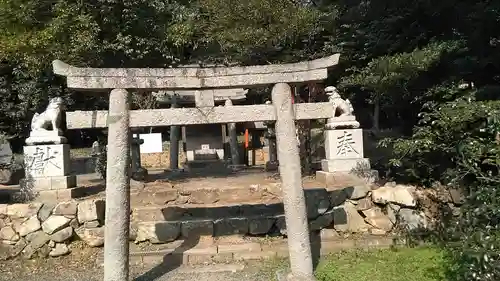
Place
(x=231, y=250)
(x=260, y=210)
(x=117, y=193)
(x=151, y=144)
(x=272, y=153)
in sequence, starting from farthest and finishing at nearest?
1. (x=151, y=144)
2. (x=272, y=153)
3. (x=260, y=210)
4. (x=231, y=250)
5. (x=117, y=193)

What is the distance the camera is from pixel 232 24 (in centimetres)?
1326

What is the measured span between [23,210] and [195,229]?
10.9 ft

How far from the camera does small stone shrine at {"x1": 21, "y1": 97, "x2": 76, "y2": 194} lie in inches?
406

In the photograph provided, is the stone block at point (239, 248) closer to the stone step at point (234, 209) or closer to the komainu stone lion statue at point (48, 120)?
the stone step at point (234, 209)

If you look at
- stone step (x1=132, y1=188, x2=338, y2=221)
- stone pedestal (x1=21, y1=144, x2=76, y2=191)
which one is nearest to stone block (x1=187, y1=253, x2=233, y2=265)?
stone step (x1=132, y1=188, x2=338, y2=221)

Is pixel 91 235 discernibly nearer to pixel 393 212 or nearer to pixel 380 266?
pixel 380 266

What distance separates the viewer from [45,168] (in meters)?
10.4

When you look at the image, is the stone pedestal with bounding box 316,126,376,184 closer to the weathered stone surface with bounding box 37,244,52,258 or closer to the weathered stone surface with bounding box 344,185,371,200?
the weathered stone surface with bounding box 344,185,371,200

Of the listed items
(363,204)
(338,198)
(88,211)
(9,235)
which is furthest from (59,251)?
(363,204)

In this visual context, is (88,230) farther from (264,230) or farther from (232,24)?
(232,24)

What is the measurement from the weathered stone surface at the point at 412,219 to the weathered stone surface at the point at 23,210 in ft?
22.8

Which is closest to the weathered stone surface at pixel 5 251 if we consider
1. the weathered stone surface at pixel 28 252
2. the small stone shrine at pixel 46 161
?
the weathered stone surface at pixel 28 252

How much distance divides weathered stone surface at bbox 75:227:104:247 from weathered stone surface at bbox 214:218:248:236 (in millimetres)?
2191

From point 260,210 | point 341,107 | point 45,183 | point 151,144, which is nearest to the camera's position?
point 260,210
